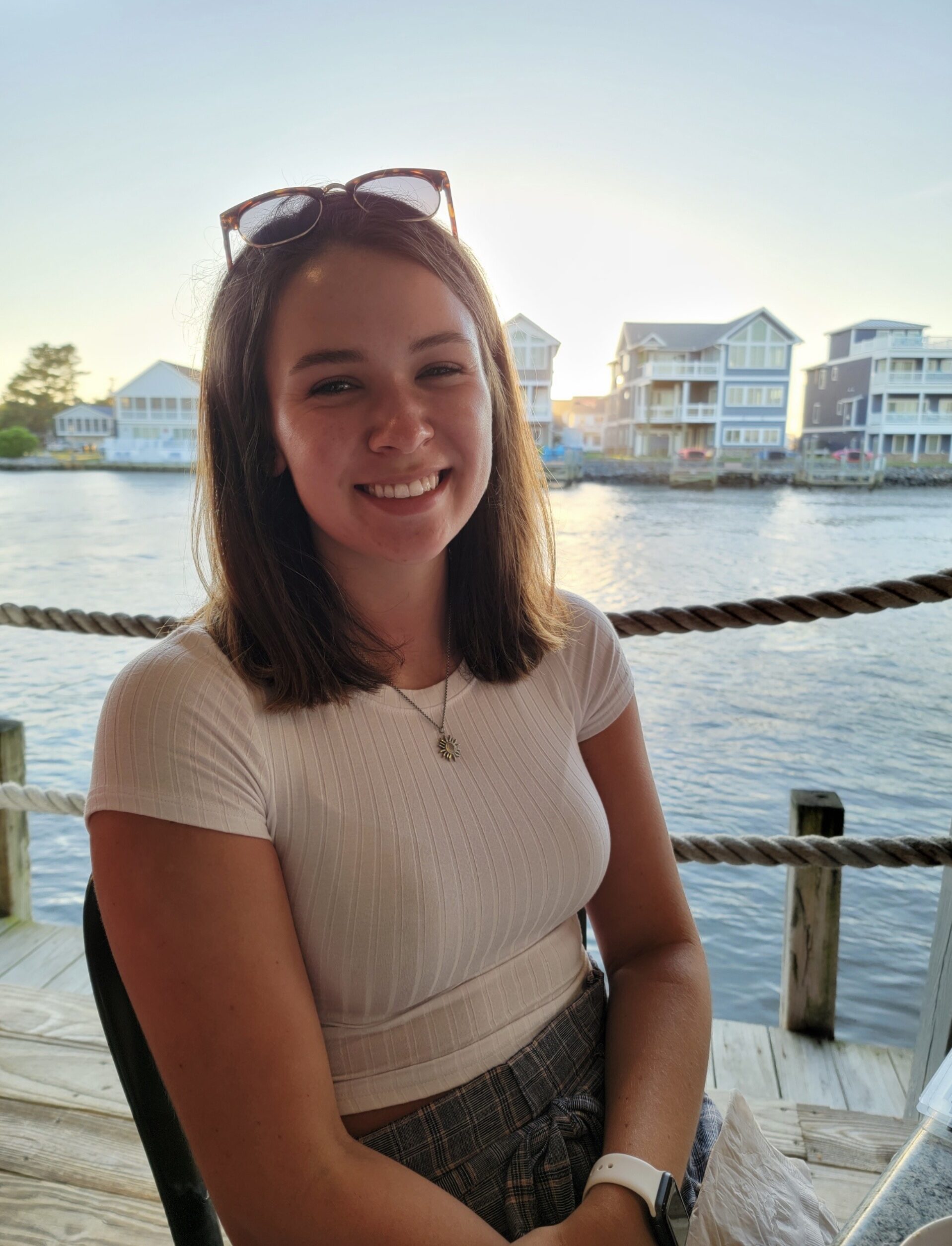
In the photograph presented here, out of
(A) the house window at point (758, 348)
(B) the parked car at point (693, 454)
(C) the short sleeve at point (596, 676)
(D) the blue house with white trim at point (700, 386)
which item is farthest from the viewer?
(A) the house window at point (758, 348)

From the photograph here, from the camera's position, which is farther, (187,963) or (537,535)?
(537,535)

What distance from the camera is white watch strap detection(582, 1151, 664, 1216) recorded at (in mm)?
669

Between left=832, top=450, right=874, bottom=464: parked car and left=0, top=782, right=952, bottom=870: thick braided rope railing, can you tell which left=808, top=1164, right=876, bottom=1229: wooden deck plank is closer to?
left=0, top=782, right=952, bottom=870: thick braided rope railing

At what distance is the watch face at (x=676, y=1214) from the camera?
0.65m

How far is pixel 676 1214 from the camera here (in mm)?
666

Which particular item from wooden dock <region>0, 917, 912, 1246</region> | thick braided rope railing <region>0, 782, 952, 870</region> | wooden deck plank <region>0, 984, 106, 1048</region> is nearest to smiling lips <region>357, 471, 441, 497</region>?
thick braided rope railing <region>0, 782, 952, 870</region>

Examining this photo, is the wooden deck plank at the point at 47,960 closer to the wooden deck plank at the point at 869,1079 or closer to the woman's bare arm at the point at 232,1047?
the woman's bare arm at the point at 232,1047

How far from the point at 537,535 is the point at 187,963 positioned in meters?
0.68

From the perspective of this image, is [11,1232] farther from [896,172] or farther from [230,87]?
[896,172]

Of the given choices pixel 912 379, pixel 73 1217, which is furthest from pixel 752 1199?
pixel 912 379

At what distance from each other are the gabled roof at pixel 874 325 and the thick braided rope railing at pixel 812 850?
363 inches

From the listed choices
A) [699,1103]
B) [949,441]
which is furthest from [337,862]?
[949,441]

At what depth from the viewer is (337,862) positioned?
2.32 ft

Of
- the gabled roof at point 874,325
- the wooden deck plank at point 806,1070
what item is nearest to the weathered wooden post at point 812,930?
the wooden deck plank at point 806,1070
